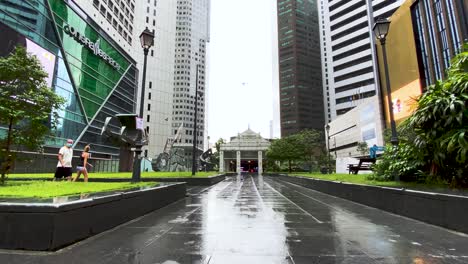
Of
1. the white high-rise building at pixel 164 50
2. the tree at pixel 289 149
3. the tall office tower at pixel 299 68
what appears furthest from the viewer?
the tall office tower at pixel 299 68

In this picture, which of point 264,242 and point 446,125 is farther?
point 446,125

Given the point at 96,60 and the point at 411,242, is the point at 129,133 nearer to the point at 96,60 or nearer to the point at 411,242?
the point at 411,242

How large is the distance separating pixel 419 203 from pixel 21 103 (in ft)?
40.4

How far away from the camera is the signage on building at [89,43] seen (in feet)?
134

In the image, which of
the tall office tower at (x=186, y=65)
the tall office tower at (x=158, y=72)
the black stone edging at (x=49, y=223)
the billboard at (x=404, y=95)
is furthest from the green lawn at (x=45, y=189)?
the tall office tower at (x=186, y=65)

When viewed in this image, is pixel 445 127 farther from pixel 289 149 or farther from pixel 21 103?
pixel 289 149

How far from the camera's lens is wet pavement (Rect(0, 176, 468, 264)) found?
4.19 metres

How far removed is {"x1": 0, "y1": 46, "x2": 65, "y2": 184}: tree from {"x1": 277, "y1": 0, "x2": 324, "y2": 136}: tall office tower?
135 metres

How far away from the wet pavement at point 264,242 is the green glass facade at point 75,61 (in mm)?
26151

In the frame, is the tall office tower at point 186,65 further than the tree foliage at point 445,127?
Yes

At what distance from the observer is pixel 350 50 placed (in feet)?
260

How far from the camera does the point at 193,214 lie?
8312mm

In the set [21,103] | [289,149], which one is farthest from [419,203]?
[289,149]

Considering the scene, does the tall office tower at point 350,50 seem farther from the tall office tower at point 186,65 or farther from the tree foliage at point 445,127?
the tree foliage at point 445,127
